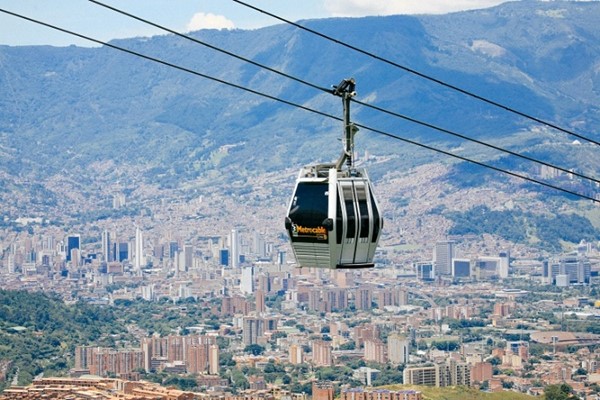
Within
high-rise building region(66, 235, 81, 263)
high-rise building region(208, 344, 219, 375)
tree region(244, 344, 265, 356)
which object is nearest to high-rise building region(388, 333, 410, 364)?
tree region(244, 344, 265, 356)

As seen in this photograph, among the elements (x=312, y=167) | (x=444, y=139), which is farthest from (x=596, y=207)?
(x=312, y=167)

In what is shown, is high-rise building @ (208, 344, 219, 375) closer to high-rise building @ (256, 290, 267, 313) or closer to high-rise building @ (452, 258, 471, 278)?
high-rise building @ (256, 290, 267, 313)

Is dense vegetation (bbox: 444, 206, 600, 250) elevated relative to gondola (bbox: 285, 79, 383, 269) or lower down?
elevated

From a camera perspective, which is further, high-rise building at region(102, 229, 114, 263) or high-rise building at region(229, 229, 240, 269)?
high-rise building at region(102, 229, 114, 263)

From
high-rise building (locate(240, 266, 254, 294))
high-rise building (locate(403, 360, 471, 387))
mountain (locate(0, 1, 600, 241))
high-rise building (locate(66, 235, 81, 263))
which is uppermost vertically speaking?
mountain (locate(0, 1, 600, 241))

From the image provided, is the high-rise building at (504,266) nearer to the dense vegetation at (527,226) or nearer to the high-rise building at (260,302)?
the dense vegetation at (527,226)

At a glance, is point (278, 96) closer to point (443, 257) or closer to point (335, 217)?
point (443, 257)
